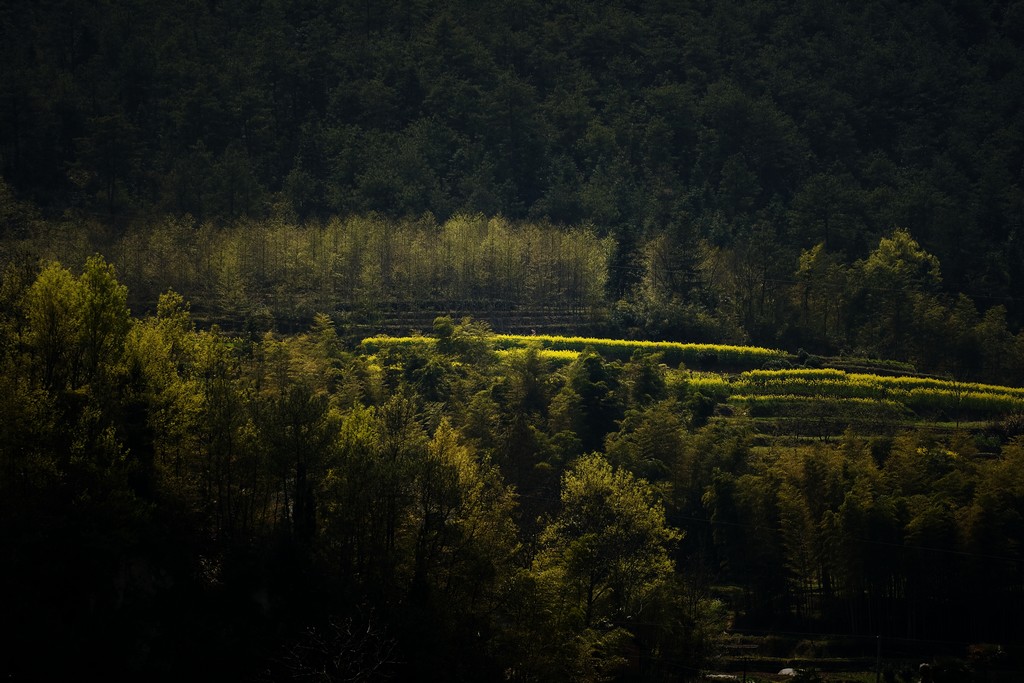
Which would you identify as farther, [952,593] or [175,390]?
[952,593]

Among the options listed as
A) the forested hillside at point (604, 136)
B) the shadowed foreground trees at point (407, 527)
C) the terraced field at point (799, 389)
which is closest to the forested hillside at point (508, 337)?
the shadowed foreground trees at point (407, 527)

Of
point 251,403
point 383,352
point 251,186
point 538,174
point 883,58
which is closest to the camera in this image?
point 251,403

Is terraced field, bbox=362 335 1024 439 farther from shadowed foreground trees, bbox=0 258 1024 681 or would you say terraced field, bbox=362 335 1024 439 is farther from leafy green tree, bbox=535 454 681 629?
leafy green tree, bbox=535 454 681 629

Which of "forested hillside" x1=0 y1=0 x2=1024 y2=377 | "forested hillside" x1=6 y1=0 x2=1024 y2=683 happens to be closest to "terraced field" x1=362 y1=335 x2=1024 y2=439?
"forested hillside" x1=6 y1=0 x2=1024 y2=683

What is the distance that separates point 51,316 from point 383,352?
3187 cm

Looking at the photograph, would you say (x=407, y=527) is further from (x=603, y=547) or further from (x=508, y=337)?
(x=508, y=337)

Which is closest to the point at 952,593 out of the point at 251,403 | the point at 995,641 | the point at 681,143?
the point at 995,641

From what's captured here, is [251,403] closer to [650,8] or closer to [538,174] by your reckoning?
[538,174]

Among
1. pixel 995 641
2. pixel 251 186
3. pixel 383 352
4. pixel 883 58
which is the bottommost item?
pixel 995 641

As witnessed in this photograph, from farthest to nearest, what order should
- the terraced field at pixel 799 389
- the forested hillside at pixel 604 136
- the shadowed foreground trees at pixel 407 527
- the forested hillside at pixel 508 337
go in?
the forested hillside at pixel 604 136 < the terraced field at pixel 799 389 < the forested hillside at pixel 508 337 < the shadowed foreground trees at pixel 407 527

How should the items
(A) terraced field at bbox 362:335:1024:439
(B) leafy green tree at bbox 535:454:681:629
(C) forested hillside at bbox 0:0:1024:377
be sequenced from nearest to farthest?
(B) leafy green tree at bbox 535:454:681:629 → (A) terraced field at bbox 362:335:1024:439 → (C) forested hillside at bbox 0:0:1024:377

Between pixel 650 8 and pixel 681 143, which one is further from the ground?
pixel 650 8

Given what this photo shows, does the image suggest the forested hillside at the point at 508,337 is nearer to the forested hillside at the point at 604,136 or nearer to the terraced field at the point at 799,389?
the terraced field at the point at 799,389

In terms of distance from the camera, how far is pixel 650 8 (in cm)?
18088
